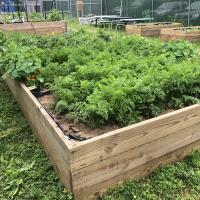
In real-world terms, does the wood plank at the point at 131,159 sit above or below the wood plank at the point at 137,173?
above

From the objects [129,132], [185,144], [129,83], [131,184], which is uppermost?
[129,83]

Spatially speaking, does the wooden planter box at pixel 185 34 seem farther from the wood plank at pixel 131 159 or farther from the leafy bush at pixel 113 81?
the wood plank at pixel 131 159

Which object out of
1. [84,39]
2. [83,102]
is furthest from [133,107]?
[84,39]

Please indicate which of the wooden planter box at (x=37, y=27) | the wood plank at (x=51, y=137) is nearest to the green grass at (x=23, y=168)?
the wood plank at (x=51, y=137)

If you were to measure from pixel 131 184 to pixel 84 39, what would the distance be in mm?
3818

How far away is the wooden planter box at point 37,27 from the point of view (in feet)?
27.8

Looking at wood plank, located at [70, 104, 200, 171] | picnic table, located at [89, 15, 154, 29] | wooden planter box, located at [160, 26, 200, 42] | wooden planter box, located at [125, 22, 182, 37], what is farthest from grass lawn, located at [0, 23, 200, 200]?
picnic table, located at [89, 15, 154, 29]

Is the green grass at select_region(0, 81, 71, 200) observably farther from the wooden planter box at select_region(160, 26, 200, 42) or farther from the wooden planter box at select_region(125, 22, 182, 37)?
the wooden planter box at select_region(125, 22, 182, 37)

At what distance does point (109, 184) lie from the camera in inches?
92.9

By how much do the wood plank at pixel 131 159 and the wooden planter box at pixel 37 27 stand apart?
22.1ft

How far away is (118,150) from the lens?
2.28 m

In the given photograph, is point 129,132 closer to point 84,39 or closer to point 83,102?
point 83,102

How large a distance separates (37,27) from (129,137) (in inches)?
285

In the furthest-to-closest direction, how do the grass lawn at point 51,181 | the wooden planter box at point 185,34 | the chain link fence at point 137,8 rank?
the chain link fence at point 137,8 < the wooden planter box at point 185,34 < the grass lawn at point 51,181
